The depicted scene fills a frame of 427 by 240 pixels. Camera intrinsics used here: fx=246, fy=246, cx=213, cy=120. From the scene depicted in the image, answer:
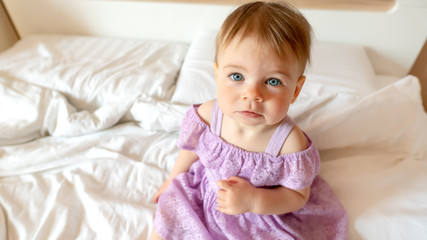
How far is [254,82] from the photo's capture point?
494 millimetres

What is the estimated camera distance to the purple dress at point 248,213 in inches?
23.8

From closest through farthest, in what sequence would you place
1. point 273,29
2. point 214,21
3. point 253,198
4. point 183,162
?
point 273,29
point 253,198
point 183,162
point 214,21

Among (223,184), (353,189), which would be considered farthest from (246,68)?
(353,189)

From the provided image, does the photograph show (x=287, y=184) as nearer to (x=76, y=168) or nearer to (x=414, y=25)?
(x=76, y=168)

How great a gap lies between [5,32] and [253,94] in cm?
173

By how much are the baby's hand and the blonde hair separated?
12.0 inches

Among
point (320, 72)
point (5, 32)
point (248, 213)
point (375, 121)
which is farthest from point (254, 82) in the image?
point (5, 32)

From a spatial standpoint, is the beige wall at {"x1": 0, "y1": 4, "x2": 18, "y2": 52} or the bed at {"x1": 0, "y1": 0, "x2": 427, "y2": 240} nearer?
the bed at {"x1": 0, "y1": 0, "x2": 427, "y2": 240}

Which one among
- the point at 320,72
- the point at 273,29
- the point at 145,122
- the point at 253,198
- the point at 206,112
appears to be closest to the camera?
the point at 273,29

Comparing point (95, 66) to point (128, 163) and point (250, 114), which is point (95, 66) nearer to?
point (128, 163)

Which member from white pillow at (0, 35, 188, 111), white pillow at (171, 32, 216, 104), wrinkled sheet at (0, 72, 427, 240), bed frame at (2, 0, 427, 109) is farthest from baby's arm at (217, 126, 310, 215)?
bed frame at (2, 0, 427, 109)

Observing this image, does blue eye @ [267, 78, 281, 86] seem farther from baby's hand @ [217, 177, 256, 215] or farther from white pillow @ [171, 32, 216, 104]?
white pillow @ [171, 32, 216, 104]

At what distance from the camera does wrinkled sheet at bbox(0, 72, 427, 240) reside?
2.26 ft

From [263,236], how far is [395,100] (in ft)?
2.04
